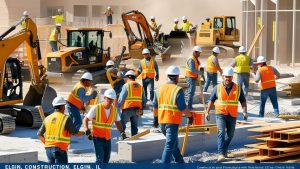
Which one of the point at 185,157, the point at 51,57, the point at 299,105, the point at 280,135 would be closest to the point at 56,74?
the point at 51,57

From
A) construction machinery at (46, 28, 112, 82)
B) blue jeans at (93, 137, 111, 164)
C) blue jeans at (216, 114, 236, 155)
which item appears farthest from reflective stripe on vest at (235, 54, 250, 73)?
blue jeans at (93, 137, 111, 164)

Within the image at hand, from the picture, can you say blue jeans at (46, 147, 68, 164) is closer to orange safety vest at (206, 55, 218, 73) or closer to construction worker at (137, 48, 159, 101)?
construction worker at (137, 48, 159, 101)

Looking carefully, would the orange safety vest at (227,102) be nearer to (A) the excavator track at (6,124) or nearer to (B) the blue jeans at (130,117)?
(B) the blue jeans at (130,117)

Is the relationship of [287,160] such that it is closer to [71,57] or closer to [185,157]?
[185,157]

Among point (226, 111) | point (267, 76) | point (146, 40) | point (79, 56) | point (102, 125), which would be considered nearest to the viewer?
point (102, 125)

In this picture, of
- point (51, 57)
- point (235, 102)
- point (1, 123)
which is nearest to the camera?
point (235, 102)

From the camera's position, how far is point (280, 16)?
35062 mm

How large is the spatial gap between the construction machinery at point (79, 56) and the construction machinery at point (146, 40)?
573 centimetres

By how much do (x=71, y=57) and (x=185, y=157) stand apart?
12.0 m

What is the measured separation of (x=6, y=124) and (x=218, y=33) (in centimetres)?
2434

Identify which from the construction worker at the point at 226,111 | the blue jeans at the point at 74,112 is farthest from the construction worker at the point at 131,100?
the construction worker at the point at 226,111

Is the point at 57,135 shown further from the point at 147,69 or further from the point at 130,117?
the point at 147,69

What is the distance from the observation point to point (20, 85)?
725 inches

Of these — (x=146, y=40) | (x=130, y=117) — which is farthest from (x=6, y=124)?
(x=146, y=40)
